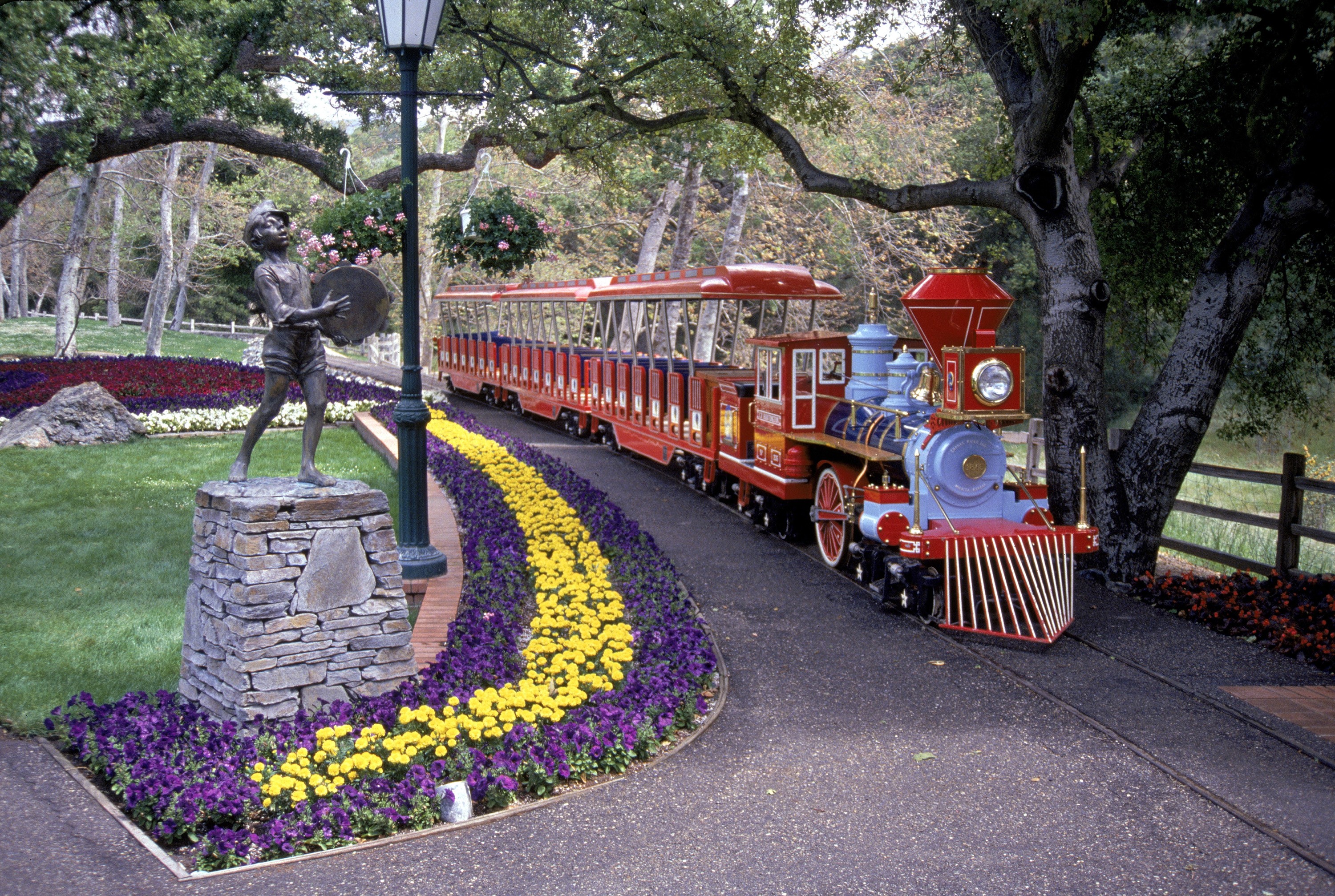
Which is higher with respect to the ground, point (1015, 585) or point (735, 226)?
point (735, 226)

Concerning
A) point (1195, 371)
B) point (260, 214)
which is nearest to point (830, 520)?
point (1195, 371)

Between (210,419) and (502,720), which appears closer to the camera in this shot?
(502,720)

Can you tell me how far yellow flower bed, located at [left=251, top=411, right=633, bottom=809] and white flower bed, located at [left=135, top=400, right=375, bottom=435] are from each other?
8.72 m

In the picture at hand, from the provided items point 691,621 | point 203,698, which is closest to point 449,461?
point 691,621

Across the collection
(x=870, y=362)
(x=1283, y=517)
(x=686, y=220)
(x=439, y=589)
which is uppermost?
(x=686, y=220)

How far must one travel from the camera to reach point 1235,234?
9.48 m

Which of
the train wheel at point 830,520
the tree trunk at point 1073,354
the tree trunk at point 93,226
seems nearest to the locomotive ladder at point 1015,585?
the train wheel at point 830,520

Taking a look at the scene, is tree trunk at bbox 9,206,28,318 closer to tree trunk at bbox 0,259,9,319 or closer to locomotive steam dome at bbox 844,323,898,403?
tree trunk at bbox 0,259,9,319

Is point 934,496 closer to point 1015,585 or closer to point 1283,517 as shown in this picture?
point 1015,585

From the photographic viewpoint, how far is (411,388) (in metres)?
8.48

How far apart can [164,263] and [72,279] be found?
90.3 inches

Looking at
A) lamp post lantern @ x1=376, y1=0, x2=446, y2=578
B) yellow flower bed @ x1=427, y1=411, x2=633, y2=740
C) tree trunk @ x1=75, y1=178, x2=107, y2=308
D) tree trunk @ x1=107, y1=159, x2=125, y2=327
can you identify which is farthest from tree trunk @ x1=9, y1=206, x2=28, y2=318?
lamp post lantern @ x1=376, y1=0, x2=446, y2=578

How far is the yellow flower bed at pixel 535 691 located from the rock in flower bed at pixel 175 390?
7.96 metres

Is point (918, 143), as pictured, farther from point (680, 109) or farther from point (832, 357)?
point (832, 357)
